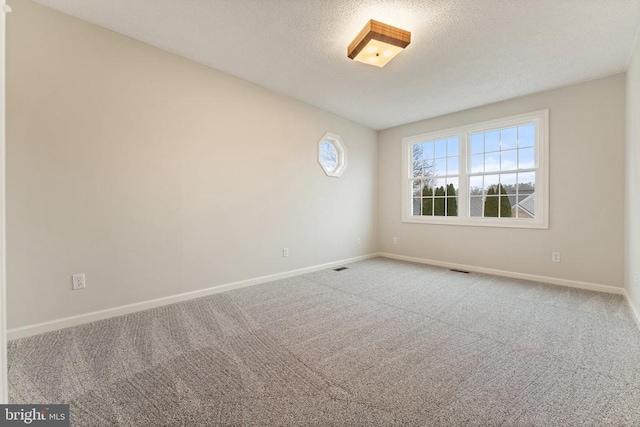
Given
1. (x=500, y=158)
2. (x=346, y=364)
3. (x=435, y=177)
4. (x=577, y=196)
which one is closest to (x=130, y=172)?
(x=346, y=364)

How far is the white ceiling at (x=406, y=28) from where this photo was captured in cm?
207

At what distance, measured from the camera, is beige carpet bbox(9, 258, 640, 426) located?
130 cm

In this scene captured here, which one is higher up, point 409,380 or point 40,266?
point 40,266

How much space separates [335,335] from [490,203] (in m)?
3.40

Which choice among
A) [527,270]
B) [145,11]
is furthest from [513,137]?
[145,11]

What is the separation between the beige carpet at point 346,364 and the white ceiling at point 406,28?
8.40ft

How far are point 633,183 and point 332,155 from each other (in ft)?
11.8

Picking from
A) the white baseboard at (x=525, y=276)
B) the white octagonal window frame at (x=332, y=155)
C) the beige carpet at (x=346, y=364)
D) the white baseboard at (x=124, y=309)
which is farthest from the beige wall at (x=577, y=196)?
the white baseboard at (x=124, y=309)

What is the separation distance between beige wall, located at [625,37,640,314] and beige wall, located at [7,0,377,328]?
3.55m

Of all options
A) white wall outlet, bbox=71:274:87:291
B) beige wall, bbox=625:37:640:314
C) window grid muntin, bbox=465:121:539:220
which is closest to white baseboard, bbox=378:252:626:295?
beige wall, bbox=625:37:640:314

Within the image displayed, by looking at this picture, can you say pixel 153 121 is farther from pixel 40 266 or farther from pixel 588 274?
pixel 588 274

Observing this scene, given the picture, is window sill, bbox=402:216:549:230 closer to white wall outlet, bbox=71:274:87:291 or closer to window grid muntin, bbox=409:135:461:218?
window grid muntin, bbox=409:135:461:218

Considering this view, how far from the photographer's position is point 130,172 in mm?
2488

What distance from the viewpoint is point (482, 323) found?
2291mm
